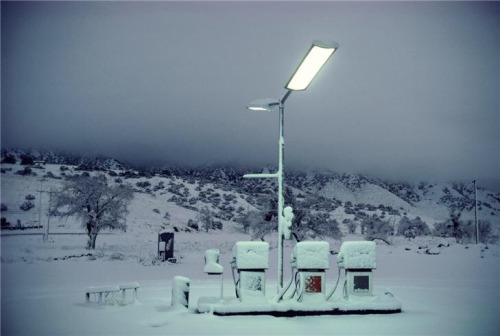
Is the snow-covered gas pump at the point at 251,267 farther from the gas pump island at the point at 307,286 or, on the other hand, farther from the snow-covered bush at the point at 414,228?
the snow-covered bush at the point at 414,228

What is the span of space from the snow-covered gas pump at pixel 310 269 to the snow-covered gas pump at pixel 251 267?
77cm

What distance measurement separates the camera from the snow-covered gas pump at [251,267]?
1034cm

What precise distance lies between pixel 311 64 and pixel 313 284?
17.0 ft

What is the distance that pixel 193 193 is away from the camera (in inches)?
3344

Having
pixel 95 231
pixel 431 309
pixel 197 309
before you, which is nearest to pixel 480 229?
pixel 95 231

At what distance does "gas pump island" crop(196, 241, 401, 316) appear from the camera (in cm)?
976

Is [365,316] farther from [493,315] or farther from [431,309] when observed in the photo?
[493,315]

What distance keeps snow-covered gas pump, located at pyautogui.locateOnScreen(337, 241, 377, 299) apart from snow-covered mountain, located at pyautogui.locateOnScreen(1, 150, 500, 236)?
9.22 meters

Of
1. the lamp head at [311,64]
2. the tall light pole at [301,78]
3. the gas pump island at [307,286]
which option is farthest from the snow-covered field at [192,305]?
the lamp head at [311,64]

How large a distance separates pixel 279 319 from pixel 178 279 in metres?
2.45

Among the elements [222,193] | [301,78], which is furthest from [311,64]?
[222,193]

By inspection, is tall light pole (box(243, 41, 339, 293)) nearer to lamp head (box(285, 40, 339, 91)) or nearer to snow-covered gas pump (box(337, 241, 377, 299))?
lamp head (box(285, 40, 339, 91))

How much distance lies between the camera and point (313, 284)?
10320mm

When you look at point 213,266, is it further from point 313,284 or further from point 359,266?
point 359,266
